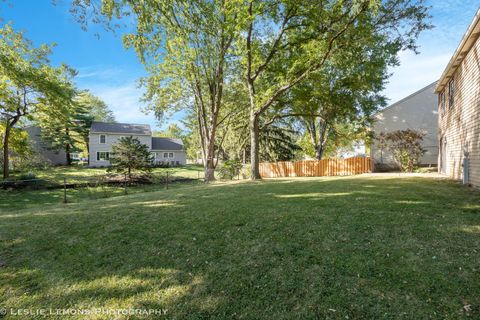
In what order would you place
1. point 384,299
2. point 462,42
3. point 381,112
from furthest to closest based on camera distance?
point 381,112 → point 462,42 → point 384,299

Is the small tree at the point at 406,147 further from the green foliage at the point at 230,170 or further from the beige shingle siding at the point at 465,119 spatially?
the green foliage at the point at 230,170

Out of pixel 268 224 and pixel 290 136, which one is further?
pixel 290 136

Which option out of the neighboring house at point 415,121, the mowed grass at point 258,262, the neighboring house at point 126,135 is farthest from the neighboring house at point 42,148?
the neighboring house at point 415,121

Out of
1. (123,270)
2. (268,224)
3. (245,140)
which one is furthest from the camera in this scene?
(245,140)

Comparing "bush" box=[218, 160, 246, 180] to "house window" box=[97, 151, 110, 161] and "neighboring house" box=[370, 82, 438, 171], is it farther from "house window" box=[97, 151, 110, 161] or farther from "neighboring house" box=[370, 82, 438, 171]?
"house window" box=[97, 151, 110, 161]

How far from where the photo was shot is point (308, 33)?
1128cm

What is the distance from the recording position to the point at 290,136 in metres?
23.8

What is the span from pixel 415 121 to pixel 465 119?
1257 centimetres

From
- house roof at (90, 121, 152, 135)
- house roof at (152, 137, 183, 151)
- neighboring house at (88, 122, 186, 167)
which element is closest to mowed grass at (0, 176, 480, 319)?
neighboring house at (88, 122, 186, 167)

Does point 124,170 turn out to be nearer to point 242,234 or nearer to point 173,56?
point 173,56

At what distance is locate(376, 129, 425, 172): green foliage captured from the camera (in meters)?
15.7

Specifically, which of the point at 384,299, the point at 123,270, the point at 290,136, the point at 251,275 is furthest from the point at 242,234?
the point at 290,136

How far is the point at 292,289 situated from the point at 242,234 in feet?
4.99

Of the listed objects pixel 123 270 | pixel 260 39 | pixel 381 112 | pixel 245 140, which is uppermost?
pixel 260 39
